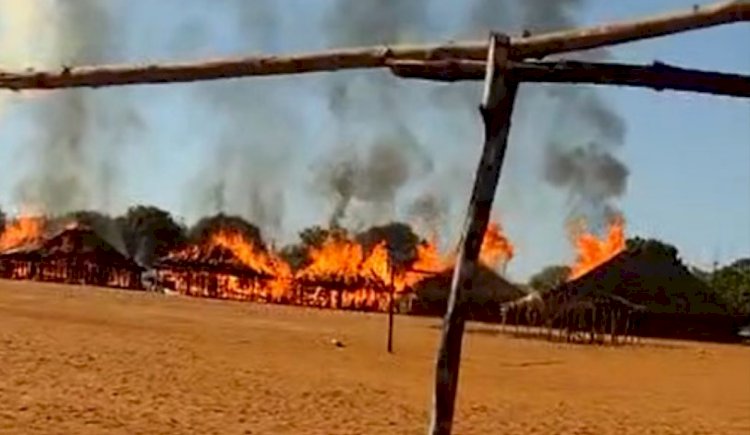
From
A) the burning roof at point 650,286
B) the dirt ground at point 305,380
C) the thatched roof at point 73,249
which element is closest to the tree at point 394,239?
the thatched roof at point 73,249

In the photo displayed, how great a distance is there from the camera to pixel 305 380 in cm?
2278

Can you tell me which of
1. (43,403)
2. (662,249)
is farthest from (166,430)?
(662,249)

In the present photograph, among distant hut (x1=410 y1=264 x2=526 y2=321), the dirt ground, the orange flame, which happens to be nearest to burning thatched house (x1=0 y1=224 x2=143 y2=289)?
the orange flame

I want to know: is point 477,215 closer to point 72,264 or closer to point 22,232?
point 72,264

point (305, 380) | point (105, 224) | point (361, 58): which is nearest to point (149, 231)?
point (105, 224)

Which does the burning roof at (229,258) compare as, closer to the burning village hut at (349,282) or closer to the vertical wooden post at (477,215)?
the burning village hut at (349,282)

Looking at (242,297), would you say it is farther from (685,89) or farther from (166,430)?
(685,89)

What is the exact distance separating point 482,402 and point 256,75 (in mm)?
16373

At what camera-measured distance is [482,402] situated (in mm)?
21500

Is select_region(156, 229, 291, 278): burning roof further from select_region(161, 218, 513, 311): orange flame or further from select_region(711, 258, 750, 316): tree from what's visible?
select_region(711, 258, 750, 316): tree

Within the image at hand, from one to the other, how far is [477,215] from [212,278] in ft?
192

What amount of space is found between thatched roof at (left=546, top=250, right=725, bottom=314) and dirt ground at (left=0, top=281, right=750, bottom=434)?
10.7 meters

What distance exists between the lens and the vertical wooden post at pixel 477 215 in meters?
5.39

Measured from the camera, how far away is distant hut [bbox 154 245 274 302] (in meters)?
63.1
